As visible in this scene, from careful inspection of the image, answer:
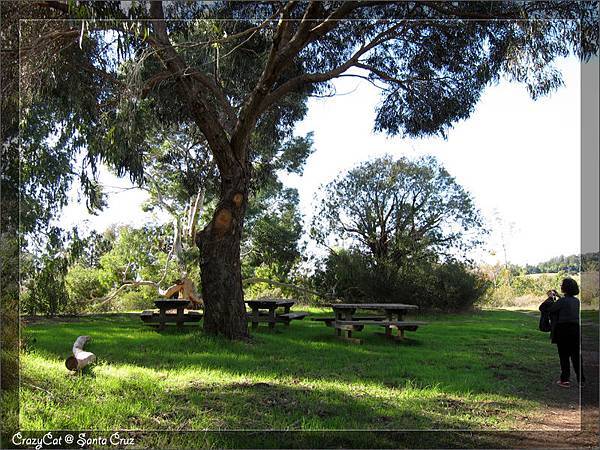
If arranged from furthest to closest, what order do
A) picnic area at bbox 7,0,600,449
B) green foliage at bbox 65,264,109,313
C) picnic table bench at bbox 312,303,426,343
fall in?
green foliage at bbox 65,264,109,313, picnic table bench at bbox 312,303,426,343, picnic area at bbox 7,0,600,449

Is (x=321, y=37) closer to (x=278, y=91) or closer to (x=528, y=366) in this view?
(x=278, y=91)

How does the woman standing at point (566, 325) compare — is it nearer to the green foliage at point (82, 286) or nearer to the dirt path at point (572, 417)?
the dirt path at point (572, 417)

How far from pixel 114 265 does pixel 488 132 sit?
2.52 m

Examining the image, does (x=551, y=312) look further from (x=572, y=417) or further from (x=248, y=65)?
(x=248, y=65)

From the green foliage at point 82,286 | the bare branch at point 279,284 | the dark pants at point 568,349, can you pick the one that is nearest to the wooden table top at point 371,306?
the bare branch at point 279,284

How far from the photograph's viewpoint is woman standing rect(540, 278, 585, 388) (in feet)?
10.8

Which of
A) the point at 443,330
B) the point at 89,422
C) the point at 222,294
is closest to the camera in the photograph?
the point at 89,422

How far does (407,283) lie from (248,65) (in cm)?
188

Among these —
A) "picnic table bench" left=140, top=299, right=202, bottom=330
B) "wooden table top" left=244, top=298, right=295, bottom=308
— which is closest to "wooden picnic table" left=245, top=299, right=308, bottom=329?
"wooden table top" left=244, top=298, right=295, bottom=308

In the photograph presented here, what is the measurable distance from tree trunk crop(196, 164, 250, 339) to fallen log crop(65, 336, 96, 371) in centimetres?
72

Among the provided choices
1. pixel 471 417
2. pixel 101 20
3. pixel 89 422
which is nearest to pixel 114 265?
pixel 89 422

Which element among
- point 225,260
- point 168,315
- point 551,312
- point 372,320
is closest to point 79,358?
point 168,315

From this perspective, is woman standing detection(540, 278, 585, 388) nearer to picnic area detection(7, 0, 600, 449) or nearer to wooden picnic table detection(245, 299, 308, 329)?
picnic area detection(7, 0, 600, 449)

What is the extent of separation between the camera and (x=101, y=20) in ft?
11.2
